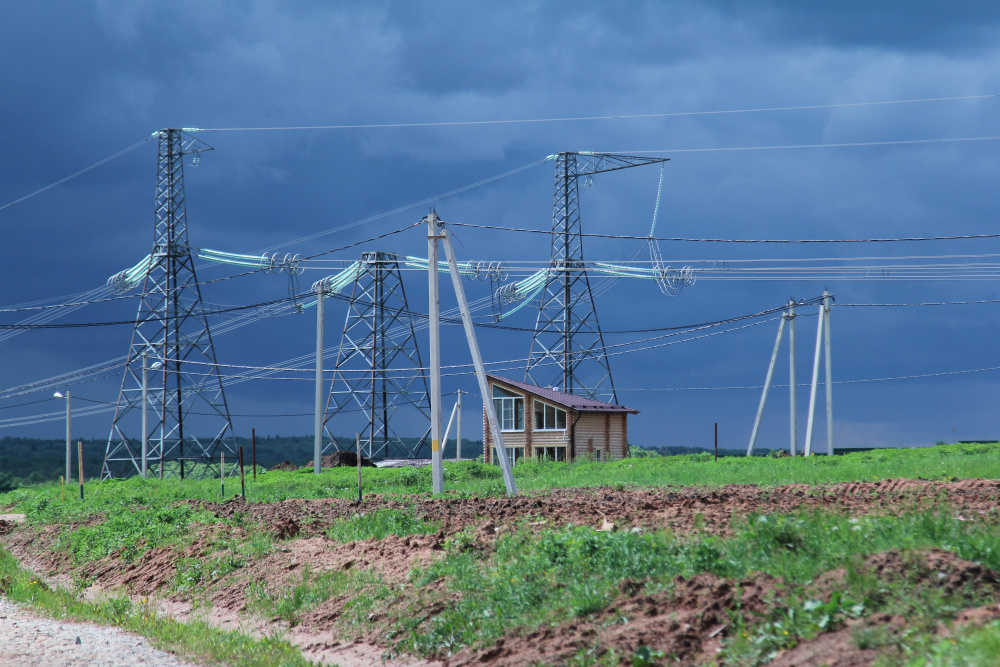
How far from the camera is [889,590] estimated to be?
24.7 ft

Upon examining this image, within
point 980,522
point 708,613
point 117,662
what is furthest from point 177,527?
point 980,522

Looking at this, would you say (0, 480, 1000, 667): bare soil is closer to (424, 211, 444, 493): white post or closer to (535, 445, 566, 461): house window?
(424, 211, 444, 493): white post

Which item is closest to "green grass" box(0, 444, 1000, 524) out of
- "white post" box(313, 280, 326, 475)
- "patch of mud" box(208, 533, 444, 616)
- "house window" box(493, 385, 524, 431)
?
"white post" box(313, 280, 326, 475)

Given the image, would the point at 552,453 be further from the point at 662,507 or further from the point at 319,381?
the point at 662,507

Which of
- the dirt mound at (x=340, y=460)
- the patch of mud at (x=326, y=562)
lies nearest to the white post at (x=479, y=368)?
the patch of mud at (x=326, y=562)

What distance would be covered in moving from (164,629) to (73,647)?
122 cm

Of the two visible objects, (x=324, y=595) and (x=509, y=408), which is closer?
(x=324, y=595)

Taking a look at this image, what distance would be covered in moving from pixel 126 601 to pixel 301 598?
3.84 meters

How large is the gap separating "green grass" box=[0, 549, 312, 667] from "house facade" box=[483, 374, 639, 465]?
31.3m

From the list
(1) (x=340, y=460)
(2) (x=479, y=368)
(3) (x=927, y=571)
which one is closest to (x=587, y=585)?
(3) (x=927, y=571)

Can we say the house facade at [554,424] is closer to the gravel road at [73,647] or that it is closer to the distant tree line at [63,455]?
the distant tree line at [63,455]

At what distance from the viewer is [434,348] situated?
76.5 ft

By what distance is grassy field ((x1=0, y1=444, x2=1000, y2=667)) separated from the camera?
7.34 metres

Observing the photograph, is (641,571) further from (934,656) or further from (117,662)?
(117,662)
